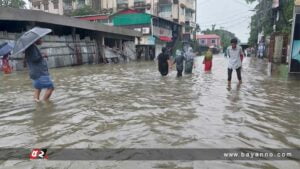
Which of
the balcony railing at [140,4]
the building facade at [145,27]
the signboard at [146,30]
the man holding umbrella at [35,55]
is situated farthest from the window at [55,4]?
the man holding umbrella at [35,55]

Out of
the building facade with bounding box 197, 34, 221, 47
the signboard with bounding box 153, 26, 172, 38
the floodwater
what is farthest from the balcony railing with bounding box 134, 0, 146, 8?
the floodwater

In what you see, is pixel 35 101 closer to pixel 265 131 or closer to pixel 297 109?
pixel 265 131

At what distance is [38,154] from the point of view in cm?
371

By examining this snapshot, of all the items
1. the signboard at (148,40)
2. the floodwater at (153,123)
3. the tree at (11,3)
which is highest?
the tree at (11,3)

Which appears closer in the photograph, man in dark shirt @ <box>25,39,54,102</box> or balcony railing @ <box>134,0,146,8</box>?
man in dark shirt @ <box>25,39,54,102</box>

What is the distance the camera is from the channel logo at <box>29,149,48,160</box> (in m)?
3.62

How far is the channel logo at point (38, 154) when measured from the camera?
11.9ft

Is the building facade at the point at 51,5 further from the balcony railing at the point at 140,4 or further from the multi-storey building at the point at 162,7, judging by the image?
the balcony railing at the point at 140,4

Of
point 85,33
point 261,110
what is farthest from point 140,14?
point 261,110

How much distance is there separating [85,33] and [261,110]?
73.0 ft

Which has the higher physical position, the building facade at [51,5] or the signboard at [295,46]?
the building facade at [51,5]

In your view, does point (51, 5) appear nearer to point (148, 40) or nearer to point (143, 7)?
point (143, 7)

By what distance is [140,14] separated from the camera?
120 feet

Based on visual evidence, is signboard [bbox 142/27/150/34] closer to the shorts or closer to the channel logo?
the shorts
